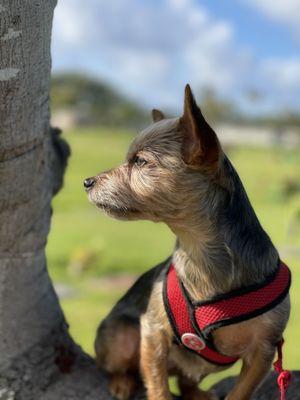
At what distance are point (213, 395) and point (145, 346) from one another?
61 cm

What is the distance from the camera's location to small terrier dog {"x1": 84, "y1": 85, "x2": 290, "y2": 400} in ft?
Result: 10.2

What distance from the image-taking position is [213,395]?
382 centimetres

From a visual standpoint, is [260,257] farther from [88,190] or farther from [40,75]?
[40,75]

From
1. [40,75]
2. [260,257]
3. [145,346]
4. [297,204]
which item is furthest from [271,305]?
[297,204]

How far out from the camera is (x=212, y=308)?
10.7ft

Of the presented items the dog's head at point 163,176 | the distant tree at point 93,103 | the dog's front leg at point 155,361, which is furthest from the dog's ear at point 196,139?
the distant tree at point 93,103

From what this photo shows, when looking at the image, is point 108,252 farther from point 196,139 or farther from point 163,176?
point 196,139

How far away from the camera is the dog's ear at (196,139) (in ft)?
9.39

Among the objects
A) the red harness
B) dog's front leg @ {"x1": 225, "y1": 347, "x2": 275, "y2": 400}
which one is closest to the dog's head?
the red harness

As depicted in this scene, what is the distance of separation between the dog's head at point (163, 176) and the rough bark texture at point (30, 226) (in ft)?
1.42

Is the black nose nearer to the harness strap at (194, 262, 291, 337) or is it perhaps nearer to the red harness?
the red harness

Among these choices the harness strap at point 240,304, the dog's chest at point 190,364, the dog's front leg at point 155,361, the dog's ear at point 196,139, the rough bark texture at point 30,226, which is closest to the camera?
the dog's ear at point 196,139

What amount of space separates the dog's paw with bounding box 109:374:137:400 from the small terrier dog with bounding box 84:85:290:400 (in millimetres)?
204

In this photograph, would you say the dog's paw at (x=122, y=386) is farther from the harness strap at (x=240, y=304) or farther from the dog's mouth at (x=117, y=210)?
the dog's mouth at (x=117, y=210)
